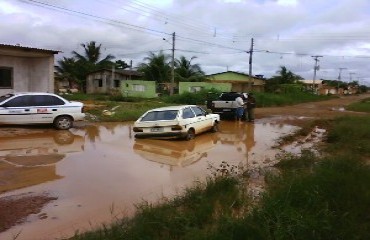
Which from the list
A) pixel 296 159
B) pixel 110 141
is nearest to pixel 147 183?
pixel 296 159

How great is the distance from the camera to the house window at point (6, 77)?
2309 centimetres

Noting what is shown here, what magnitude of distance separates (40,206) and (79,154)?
5335 millimetres

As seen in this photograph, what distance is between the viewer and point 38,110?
57.2 feet

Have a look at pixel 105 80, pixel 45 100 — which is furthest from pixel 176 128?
pixel 105 80

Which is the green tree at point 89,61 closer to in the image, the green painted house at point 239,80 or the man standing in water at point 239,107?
the green painted house at point 239,80

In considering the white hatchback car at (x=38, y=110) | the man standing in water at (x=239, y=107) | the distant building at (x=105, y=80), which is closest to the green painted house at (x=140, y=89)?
the distant building at (x=105, y=80)

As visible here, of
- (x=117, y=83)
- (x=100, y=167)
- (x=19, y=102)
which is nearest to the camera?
(x=100, y=167)

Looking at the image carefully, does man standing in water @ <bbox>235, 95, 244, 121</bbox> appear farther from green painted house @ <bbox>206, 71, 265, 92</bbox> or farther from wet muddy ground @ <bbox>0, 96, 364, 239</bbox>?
green painted house @ <bbox>206, 71, 265, 92</bbox>

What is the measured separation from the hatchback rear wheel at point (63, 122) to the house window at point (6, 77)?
22.8 ft

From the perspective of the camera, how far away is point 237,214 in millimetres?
6020

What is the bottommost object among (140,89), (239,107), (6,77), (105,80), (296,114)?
(296,114)

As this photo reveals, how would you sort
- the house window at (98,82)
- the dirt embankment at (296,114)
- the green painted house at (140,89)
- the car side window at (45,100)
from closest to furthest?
1. the car side window at (45,100)
2. the dirt embankment at (296,114)
3. the green painted house at (140,89)
4. the house window at (98,82)

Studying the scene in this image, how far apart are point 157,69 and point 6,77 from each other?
28665 millimetres

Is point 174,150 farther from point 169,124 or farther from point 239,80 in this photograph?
point 239,80
